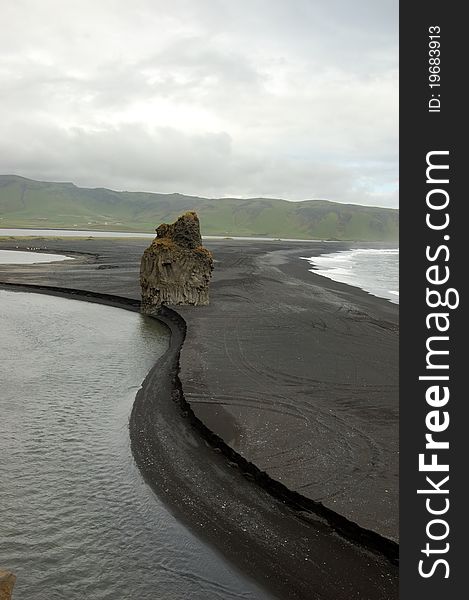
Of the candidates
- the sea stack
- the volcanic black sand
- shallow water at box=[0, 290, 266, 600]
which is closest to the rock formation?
shallow water at box=[0, 290, 266, 600]

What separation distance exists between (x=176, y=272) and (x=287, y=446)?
2192 centimetres

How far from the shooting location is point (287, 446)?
11.7m

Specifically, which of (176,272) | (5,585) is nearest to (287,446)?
(5,585)

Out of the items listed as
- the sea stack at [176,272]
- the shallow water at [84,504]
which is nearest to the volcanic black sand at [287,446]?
the shallow water at [84,504]

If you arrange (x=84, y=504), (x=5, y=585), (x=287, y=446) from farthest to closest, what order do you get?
(x=287, y=446)
(x=84, y=504)
(x=5, y=585)

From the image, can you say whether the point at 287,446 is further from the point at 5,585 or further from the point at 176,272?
the point at 176,272

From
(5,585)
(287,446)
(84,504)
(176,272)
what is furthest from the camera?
(176,272)

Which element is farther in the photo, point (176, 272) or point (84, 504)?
point (176, 272)

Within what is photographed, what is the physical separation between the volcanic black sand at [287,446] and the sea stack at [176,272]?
6459mm

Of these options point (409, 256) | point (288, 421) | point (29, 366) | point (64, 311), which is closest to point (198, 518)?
point (288, 421)

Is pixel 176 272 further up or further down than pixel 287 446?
further up

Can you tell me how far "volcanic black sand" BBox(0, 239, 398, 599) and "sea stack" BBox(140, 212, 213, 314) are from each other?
6459 millimetres

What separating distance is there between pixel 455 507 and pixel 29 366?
57.8 ft

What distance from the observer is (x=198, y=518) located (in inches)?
383
